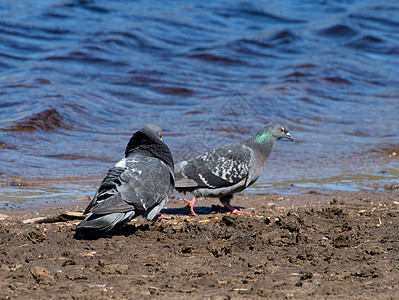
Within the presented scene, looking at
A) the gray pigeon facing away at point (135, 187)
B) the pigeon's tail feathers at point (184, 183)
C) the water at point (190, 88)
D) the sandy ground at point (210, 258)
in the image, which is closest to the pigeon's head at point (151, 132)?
the gray pigeon facing away at point (135, 187)

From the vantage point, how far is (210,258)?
4273 mm

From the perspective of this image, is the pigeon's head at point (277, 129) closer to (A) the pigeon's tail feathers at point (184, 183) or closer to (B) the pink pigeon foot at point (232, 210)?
(B) the pink pigeon foot at point (232, 210)

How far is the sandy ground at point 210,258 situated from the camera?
3.49 metres

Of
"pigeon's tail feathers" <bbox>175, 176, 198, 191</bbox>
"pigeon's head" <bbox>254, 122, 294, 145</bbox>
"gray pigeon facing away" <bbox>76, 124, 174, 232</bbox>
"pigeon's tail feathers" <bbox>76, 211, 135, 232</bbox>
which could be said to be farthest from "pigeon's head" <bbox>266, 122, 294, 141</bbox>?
"pigeon's tail feathers" <bbox>76, 211, 135, 232</bbox>

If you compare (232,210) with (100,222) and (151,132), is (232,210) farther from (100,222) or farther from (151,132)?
(100,222)

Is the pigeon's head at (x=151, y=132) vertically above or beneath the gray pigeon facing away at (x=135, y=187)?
above

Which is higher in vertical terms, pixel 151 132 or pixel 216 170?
pixel 151 132

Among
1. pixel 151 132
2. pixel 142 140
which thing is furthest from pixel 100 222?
pixel 151 132

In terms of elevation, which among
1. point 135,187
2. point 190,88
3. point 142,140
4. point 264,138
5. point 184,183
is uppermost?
point 142,140

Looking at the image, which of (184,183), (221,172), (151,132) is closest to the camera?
(151,132)

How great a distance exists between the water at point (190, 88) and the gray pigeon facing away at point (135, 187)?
6.18 feet

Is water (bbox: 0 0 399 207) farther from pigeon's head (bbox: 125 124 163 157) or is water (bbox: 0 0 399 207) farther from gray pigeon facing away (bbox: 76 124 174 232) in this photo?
gray pigeon facing away (bbox: 76 124 174 232)

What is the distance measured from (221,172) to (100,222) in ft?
6.88

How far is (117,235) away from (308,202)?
2783mm
